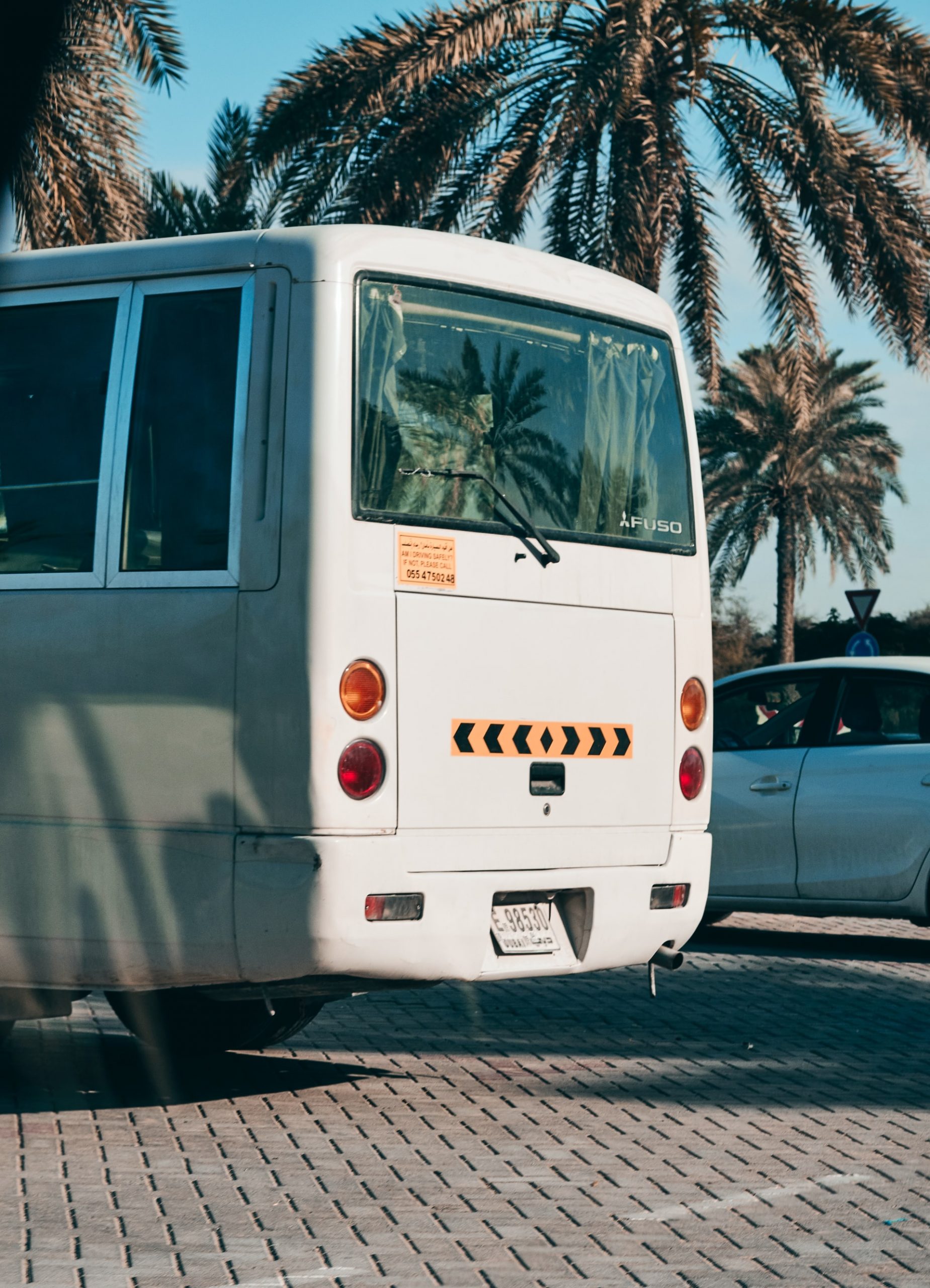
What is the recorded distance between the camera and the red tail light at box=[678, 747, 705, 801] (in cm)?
673

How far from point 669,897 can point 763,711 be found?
4731 millimetres

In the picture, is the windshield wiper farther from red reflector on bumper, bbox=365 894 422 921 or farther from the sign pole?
the sign pole

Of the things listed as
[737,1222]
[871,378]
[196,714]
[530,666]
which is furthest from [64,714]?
[871,378]

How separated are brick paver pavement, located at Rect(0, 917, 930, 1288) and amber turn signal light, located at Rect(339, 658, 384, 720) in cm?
139

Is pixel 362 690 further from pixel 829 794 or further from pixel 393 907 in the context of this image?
pixel 829 794

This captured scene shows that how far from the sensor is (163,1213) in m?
4.83

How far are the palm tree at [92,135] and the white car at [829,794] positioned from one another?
357 inches

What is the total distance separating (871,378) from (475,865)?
36.0 metres

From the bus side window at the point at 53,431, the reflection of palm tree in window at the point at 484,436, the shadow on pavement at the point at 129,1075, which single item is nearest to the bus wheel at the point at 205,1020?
the shadow on pavement at the point at 129,1075

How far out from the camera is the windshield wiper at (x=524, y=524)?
6059 mm

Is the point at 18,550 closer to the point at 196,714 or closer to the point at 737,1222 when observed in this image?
the point at 196,714

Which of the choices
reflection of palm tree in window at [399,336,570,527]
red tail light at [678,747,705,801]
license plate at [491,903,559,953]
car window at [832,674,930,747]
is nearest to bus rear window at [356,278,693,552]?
reflection of palm tree in window at [399,336,570,527]

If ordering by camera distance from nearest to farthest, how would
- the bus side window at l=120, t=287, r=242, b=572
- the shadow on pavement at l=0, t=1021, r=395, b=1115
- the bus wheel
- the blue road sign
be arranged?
Result: 1. the bus side window at l=120, t=287, r=242, b=572
2. the shadow on pavement at l=0, t=1021, r=395, b=1115
3. the bus wheel
4. the blue road sign

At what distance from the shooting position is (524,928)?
6.11 m
